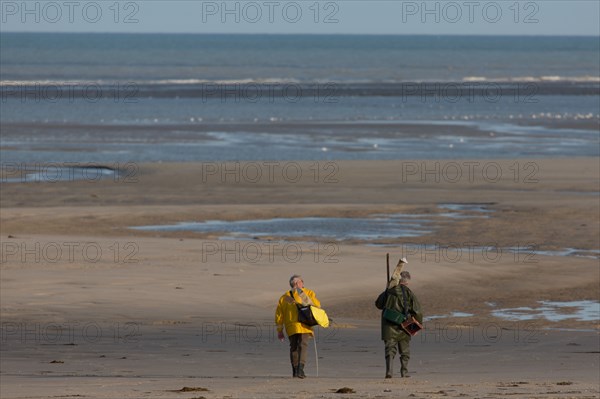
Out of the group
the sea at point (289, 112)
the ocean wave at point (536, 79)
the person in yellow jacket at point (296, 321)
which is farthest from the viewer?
the ocean wave at point (536, 79)

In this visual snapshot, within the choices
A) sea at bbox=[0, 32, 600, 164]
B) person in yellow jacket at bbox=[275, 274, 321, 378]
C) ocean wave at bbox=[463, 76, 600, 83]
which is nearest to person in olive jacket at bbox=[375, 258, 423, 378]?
person in yellow jacket at bbox=[275, 274, 321, 378]

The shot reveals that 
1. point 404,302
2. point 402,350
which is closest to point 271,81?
point 402,350

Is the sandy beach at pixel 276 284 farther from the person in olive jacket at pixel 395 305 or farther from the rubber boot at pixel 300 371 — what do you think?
the person in olive jacket at pixel 395 305

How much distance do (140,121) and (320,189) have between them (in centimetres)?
2288

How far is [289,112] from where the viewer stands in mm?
57750

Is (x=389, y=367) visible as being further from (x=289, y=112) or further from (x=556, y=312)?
(x=289, y=112)

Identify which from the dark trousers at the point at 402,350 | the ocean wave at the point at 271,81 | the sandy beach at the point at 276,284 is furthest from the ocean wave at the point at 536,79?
the dark trousers at the point at 402,350

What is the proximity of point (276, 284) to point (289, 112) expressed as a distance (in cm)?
3911

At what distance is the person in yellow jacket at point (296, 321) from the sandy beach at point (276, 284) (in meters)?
0.27

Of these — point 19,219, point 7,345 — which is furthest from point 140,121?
point 7,345

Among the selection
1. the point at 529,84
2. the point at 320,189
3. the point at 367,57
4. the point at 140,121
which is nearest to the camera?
the point at 320,189

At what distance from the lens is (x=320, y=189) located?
3056cm

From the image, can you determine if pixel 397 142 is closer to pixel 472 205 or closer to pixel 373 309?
pixel 472 205

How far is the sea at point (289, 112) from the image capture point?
132ft
